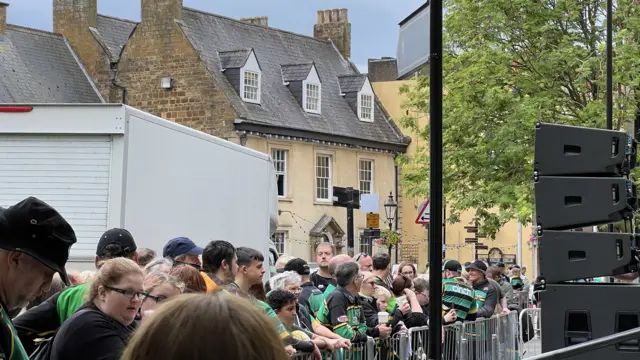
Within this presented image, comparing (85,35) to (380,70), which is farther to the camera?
(380,70)

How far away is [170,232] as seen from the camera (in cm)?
1265

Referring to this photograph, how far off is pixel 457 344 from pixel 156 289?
22.2 feet

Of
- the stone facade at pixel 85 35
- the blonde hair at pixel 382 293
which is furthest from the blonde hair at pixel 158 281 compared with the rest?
the stone facade at pixel 85 35

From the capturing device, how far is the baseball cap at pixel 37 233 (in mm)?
3822

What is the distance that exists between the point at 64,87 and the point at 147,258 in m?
35.0

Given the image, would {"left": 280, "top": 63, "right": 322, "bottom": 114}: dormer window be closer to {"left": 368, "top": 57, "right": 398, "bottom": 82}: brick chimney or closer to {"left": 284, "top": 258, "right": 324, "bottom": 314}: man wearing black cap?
{"left": 368, "top": 57, "right": 398, "bottom": 82}: brick chimney

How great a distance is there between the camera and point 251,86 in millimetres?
44094

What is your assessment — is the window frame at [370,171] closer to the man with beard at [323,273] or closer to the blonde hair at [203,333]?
the man with beard at [323,273]

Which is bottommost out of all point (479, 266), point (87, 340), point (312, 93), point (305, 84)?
point (87, 340)

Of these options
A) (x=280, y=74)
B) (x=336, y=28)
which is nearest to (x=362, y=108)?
(x=280, y=74)

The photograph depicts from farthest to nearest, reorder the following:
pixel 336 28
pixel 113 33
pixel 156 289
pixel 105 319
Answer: pixel 336 28, pixel 113 33, pixel 156 289, pixel 105 319

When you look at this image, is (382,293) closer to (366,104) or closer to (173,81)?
(173,81)

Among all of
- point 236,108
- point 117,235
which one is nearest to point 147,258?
point 117,235

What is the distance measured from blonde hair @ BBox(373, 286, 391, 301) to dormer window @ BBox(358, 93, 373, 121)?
128 feet
